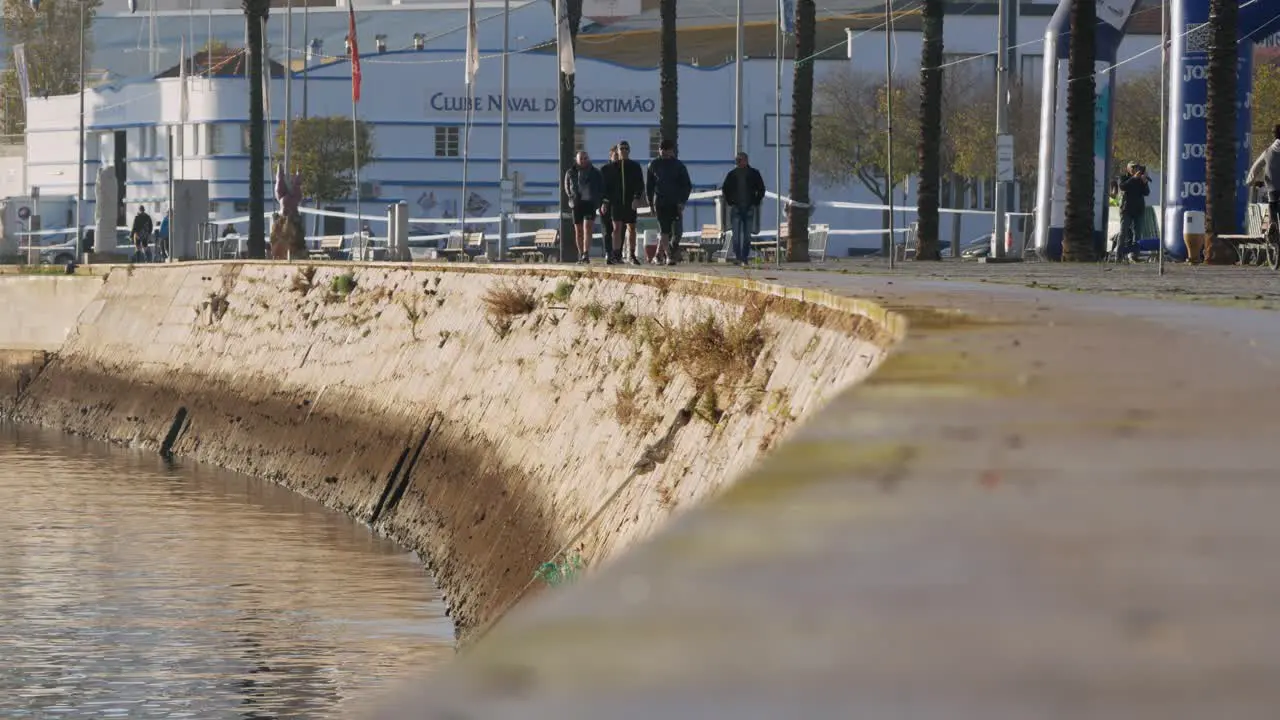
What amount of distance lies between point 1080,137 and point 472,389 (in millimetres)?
18048

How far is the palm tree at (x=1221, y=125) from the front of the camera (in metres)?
34.9

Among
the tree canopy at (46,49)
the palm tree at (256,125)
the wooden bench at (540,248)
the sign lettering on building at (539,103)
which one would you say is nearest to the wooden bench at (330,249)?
the palm tree at (256,125)

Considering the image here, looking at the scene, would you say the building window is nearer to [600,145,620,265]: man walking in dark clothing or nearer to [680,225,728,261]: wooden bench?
[680,225,728,261]: wooden bench

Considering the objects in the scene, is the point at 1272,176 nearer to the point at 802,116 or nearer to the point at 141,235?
the point at 802,116

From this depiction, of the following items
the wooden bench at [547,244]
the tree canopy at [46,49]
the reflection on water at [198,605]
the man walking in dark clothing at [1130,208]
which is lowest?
the reflection on water at [198,605]

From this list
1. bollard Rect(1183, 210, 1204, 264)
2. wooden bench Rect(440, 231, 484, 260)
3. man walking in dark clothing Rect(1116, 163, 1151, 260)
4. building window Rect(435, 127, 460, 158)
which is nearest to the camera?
bollard Rect(1183, 210, 1204, 264)

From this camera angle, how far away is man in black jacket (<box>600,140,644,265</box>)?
112ft

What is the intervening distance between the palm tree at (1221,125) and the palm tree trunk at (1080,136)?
150 inches

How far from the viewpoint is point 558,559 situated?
1677 centimetres

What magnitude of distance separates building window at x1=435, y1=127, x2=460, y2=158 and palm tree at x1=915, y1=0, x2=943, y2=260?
214 feet

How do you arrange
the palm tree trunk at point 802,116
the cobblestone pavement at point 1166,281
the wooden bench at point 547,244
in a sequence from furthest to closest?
the wooden bench at point 547,244 < the palm tree trunk at point 802,116 < the cobblestone pavement at point 1166,281

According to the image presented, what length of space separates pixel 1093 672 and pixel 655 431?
13.9m

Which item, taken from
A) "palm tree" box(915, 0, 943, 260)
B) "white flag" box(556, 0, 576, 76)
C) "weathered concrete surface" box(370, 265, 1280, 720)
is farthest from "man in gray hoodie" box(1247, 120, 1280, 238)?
"weathered concrete surface" box(370, 265, 1280, 720)

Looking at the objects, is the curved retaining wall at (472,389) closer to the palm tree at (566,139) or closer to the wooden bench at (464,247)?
the palm tree at (566,139)
